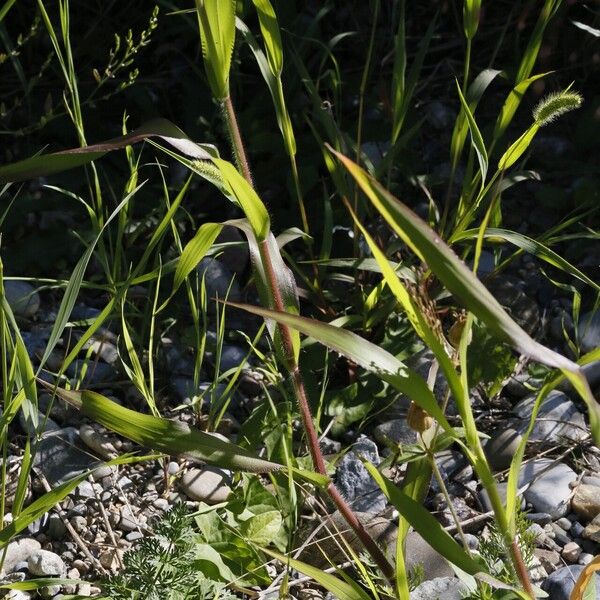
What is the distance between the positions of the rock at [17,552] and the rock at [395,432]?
0.62m

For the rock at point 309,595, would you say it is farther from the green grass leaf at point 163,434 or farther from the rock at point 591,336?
the rock at point 591,336

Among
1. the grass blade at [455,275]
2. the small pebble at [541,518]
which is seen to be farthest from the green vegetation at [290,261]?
the small pebble at [541,518]

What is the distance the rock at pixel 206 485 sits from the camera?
163cm

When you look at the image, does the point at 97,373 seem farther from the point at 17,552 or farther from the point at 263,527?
the point at 263,527

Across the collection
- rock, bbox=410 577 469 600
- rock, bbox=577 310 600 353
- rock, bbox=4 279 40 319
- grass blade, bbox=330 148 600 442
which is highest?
grass blade, bbox=330 148 600 442

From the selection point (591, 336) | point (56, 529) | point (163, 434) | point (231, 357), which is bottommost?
point (56, 529)

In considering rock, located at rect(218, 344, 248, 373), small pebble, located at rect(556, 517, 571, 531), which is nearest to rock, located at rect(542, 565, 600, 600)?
small pebble, located at rect(556, 517, 571, 531)

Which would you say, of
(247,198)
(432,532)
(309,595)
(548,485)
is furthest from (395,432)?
(247,198)

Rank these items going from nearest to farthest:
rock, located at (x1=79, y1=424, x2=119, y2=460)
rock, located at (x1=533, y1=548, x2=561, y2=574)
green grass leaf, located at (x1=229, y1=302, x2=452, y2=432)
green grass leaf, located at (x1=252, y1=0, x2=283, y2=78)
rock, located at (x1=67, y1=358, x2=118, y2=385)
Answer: green grass leaf, located at (x1=229, y1=302, x2=452, y2=432) → green grass leaf, located at (x1=252, y1=0, x2=283, y2=78) → rock, located at (x1=533, y1=548, x2=561, y2=574) → rock, located at (x1=79, y1=424, x2=119, y2=460) → rock, located at (x1=67, y1=358, x2=118, y2=385)

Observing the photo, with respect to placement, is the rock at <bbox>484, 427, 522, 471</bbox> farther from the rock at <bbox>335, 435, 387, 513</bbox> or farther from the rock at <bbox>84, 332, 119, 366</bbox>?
the rock at <bbox>84, 332, 119, 366</bbox>

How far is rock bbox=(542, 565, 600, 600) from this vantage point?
4.59 feet

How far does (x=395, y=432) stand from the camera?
5.82ft

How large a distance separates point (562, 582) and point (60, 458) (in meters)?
0.86

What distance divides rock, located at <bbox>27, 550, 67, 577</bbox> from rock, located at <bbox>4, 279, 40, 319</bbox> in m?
0.66
